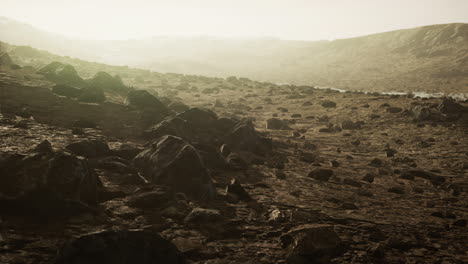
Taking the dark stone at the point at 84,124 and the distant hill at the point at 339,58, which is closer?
the dark stone at the point at 84,124

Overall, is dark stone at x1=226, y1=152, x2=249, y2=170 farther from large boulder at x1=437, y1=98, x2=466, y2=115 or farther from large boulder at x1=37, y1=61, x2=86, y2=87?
large boulder at x1=437, y1=98, x2=466, y2=115

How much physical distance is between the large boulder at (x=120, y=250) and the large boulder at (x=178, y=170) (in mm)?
3032

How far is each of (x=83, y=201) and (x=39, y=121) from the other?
7.26 metres

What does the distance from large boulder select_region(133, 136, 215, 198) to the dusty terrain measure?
0.45 feet

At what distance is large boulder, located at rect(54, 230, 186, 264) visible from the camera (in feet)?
16.6

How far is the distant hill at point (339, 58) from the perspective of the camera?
162ft

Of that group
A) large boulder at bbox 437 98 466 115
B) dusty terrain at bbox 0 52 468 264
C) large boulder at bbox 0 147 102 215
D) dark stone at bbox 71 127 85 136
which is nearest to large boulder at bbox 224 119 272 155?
dusty terrain at bbox 0 52 468 264

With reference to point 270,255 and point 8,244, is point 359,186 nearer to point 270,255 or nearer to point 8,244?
point 270,255

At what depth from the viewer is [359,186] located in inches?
452

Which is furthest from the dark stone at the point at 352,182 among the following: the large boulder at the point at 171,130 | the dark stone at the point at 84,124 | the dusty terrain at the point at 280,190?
the dark stone at the point at 84,124

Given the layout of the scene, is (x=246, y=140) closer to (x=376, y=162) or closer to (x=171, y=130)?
(x=171, y=130)

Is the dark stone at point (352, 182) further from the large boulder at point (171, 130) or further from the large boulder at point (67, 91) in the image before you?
the large boulder at point (67, 91)

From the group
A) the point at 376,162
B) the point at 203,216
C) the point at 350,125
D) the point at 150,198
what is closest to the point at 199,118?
the point at 376,162

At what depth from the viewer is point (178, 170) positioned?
29.9 feet
